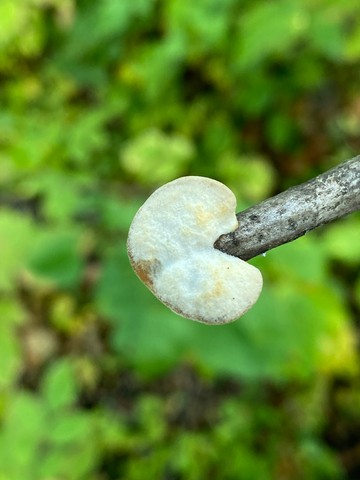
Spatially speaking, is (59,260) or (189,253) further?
(59,260)

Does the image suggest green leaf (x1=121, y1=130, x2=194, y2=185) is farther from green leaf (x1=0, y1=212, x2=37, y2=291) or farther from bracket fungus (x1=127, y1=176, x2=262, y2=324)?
bracket fungus (x1=127, y1=176, x2=262, y2=324)

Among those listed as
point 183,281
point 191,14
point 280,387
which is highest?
point 183,281

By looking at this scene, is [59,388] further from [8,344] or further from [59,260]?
[59,260]

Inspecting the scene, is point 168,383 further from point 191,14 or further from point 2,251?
point 191,14

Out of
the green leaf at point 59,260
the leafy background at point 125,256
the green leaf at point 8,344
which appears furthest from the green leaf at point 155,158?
the green leaf at point 8,344

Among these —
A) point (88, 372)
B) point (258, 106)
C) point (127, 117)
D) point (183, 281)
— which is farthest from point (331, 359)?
point (183, 281)

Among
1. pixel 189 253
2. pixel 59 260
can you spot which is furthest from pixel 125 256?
pixel 189 253

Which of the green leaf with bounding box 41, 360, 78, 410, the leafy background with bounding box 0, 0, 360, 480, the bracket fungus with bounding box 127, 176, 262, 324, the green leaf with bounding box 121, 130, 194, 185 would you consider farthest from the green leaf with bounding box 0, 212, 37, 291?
the bracket fungus with bounding box 127, 176, 262, 324

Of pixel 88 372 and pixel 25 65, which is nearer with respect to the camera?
pixel 88 372
